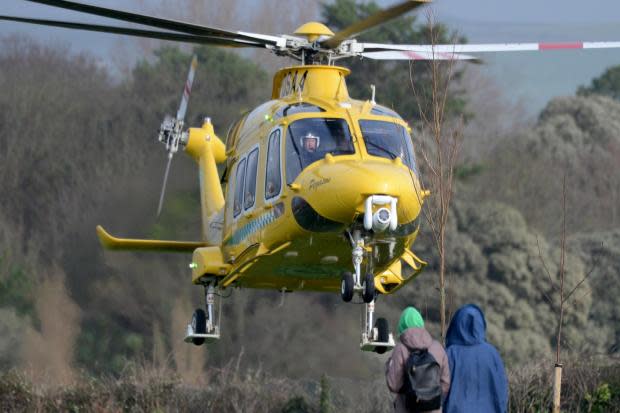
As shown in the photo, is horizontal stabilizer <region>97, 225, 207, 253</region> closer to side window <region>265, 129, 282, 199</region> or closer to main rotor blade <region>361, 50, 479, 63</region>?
Result: side window <region>265, 129, 282, 199</region>

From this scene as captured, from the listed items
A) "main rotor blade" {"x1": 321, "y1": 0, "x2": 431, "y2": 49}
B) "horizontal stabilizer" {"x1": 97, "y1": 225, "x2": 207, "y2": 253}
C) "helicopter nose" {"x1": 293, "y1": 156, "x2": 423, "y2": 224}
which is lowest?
"horizontal stabilizer" {"x1": 97, "y1": 225, "x2": 207, "y2": 253}

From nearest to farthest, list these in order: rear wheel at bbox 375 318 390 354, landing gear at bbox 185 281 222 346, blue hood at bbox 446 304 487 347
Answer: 1. blue hood at bbox 446 304 487 347
2. rear wheel at bbox 375 318 390 354
3. landing gear at bbox 185 281 222 346

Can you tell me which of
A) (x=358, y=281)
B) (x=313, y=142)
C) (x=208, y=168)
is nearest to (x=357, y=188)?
(x=358, y=281)

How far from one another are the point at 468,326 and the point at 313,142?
4862 millimetres

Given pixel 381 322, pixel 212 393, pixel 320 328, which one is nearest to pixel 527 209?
pixel 320 328

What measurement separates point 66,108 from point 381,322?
51.7 ft

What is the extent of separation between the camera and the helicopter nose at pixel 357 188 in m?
14.2

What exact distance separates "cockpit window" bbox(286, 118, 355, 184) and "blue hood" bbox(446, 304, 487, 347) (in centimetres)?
447

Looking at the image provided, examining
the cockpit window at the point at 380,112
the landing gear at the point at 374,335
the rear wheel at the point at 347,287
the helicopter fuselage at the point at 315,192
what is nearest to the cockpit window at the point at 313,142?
the helicopter fuselage at the point at 315,192

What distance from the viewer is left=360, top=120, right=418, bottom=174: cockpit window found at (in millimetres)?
15062

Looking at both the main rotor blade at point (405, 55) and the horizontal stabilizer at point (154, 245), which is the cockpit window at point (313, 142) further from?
the horizontal stabilizer at point (154, 245)

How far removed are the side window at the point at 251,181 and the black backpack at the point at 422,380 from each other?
5.77 meters

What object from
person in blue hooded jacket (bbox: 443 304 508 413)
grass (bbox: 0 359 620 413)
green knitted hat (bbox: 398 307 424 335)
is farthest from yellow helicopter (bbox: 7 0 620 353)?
grass (bbox: 0 359 620 413)

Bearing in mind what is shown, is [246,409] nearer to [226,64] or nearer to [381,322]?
[381,322]
